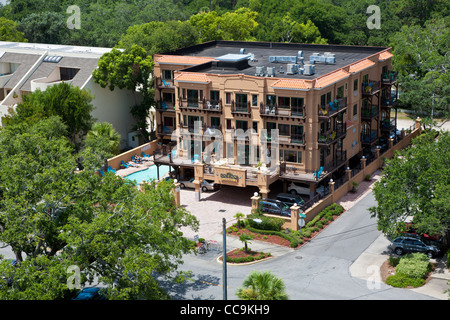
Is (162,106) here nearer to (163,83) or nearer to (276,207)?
(163,83)

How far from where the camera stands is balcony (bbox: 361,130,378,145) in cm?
6756

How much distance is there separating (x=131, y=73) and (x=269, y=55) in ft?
52.1

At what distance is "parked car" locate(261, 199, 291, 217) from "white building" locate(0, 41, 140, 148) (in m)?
26.8

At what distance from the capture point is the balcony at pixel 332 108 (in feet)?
186

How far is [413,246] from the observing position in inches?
1832

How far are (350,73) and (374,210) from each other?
18.8 metres

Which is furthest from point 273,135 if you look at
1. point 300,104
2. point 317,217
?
point 317,217

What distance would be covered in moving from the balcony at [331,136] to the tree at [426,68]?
15761mm

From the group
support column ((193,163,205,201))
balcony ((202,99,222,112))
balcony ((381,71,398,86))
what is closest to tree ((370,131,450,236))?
support column ((193,163,205,201))

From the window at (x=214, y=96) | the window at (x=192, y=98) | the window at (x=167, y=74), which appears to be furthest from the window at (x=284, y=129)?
the window at (x=167, y=74)

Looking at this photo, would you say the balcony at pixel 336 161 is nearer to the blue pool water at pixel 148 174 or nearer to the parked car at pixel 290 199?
the parked car at pixel 290 199

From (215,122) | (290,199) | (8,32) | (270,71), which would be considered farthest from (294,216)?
(8,32)

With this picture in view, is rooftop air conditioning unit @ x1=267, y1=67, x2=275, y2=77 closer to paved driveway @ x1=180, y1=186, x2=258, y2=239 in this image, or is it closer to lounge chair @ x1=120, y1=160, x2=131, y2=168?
paved driveway @ x1=180, y1=186, x2=258, y2=239

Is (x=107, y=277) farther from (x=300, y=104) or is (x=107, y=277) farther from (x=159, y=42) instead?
(x=159, y=42)
